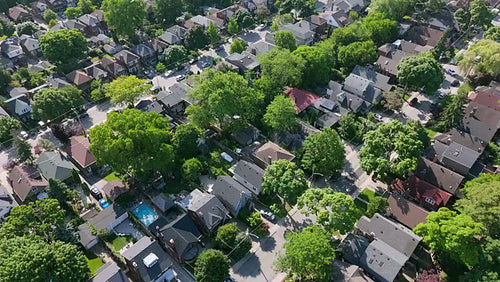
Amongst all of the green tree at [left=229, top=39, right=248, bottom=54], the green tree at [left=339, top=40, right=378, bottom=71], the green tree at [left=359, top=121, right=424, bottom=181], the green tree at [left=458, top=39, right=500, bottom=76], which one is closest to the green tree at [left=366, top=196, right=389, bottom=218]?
the green tree at [left=359, top=121, right=424, bottom=181]

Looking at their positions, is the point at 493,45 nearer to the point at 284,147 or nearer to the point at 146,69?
the point at 284,147

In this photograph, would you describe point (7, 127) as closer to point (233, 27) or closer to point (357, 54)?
point (233, 27)

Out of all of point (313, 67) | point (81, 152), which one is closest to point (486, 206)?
point (313, 67)

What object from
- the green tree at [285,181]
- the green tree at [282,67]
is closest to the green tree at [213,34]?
the green tree at [282,67]

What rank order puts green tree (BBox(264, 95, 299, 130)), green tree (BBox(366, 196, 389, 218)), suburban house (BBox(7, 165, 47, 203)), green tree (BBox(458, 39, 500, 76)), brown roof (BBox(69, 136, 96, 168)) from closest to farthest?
green tree (BBox(366, 196, 389, 218))
suburban house (BBox(7, 165, 47, 203))
brown roof (BBox(69, 136, 96, 168))
green tree (BBox(264, 95, 299, 130))
green tree (BBox(458, 39, 500, 76))

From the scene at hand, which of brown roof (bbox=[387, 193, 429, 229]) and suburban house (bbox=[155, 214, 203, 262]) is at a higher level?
brown roof (bbox=[387, 193, 429, 229])

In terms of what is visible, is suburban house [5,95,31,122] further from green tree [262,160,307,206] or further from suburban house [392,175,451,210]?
suburban house [392,175,451,210]

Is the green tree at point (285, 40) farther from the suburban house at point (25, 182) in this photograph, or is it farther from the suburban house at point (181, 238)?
the suburban house at point (25, 182)

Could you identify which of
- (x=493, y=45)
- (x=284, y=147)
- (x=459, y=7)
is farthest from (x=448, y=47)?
(x=284, y=147)
